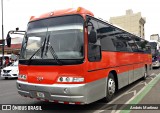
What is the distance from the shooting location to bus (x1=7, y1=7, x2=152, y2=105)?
6250 mm

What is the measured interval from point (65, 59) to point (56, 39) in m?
0.70

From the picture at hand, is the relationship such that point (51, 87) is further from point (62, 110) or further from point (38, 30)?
point (38, 30)

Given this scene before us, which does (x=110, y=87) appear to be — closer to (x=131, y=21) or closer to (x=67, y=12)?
(x=67, y=12)

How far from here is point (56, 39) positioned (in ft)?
21.9

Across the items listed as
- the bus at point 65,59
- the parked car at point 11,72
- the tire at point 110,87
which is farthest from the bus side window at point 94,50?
the parked car at point 11,72

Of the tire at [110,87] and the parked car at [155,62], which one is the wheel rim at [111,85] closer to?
the tire at [110,87]

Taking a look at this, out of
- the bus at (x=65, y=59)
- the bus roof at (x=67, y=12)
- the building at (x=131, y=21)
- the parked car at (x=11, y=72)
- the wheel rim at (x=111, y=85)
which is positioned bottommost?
the parked car at (x=11, y=72)

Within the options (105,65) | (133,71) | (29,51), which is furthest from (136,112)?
(133,71)

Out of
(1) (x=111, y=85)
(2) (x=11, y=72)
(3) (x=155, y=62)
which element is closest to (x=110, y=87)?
(1) (x=111, y=85)

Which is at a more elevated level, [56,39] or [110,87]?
[56,39]

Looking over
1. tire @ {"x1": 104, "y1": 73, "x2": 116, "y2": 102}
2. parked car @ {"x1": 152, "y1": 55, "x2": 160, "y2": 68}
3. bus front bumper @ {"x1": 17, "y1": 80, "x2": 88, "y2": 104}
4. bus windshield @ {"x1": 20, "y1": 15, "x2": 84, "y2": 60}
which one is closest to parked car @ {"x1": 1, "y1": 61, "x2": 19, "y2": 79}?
tire @ {"x1": 104, "y1": 73, "x2": 116, "y2": 102}

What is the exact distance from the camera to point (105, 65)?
25.3ft

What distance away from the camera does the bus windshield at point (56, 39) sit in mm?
6430

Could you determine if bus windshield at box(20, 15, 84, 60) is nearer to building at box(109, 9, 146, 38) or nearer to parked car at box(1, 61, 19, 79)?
parked car at box(1, 61, 19, 79)
